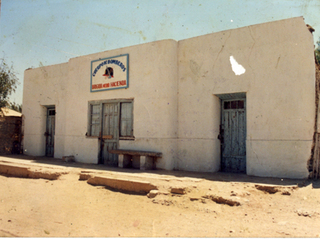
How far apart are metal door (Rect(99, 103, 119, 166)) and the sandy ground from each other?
307 centimetres

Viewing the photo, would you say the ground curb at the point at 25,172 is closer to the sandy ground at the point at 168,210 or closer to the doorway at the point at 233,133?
the sandy ground at the point at 168,210

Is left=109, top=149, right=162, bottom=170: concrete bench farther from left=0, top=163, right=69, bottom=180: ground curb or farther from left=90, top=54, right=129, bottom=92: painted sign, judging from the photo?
left=90, top=54, right=129, bottom=92: painted sign

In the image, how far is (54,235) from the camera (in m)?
3.46

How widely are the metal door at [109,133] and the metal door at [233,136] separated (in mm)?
3672

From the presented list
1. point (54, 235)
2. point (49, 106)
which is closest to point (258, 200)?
point (54, 235)

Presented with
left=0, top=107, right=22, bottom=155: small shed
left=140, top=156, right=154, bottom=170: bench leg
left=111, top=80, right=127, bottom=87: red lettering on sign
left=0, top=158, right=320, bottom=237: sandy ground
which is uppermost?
left=111, top=80, right=127, bottom=87: red lettering on sign

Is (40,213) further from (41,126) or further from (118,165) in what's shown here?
(41,126)

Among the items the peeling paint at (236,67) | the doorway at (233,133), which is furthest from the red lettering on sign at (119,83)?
the peeling paint at (236,67)

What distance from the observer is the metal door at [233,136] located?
7531 mm

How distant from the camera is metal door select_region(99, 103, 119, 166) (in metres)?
9.17

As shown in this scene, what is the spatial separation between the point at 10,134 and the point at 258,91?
11227 millimetres

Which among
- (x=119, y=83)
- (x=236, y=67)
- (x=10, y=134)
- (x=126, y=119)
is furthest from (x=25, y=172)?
(x=236, y=67)

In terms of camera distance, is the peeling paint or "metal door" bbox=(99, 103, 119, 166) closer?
the peeling paint

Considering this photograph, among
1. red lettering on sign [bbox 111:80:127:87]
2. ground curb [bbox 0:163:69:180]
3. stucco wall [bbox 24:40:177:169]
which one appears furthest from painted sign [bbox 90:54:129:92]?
ground curb [bbox 0:163:69:180]
